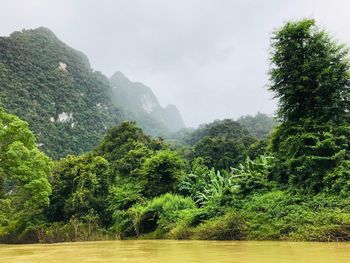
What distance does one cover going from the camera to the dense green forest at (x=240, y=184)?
1555 centimetres

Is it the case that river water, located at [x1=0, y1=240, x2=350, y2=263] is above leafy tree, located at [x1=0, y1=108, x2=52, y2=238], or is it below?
below

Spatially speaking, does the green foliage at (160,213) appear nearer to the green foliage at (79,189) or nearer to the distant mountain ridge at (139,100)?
the green foliage at (79,189)

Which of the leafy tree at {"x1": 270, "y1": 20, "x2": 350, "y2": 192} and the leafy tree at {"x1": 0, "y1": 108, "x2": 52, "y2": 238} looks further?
the leafy tree at {"x1": 0, "y1": 108, "x2": 52, "y2": 238}

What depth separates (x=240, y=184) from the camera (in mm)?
19281

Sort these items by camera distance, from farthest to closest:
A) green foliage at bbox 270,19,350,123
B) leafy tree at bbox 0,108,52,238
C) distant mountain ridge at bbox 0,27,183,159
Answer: distant mountain ridge at bbox 0,27,183,159
leafy tree at bbox 0,108,52,238
green foliage at bbox 270,19,350,123

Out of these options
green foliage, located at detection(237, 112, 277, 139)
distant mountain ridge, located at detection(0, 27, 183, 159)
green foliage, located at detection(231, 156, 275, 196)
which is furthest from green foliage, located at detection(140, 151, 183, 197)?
green foliage, located at detection(237, 112, 277, 139)

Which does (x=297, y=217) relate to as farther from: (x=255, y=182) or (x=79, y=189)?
(x=79, y=189)

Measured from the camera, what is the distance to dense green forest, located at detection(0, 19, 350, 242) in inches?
612

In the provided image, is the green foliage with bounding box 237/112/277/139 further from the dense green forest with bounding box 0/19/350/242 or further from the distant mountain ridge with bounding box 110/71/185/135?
the distant mountain ridge with bounding box 110/71/185/135

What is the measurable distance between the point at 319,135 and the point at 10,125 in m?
15.3

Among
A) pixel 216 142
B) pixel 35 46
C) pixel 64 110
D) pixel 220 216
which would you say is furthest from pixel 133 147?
pixel 35 46

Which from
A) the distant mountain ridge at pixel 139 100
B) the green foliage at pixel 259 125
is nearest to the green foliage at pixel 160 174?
the green foliage at pixel 259 125

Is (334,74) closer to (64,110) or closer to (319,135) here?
(319,135)

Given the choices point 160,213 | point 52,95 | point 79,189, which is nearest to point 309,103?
point 160,213
